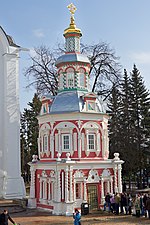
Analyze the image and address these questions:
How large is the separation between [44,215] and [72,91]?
8805 mm

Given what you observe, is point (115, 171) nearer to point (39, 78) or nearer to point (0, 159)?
point (0, 159)

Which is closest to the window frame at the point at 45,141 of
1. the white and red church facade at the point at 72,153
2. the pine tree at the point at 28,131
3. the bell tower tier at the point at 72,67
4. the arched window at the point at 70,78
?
the white and red church facade at the point at 72,153

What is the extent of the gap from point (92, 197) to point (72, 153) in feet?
Answer: 10.4

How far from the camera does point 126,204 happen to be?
21.3m

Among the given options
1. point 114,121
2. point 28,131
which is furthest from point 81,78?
point 28,131

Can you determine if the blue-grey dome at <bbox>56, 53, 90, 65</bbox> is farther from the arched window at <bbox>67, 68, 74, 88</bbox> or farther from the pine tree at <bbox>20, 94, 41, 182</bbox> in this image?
the pine tree at <bbox>20, 94, 41, 182</bbox>

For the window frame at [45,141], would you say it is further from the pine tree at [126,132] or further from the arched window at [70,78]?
the pine tree at [126,132]

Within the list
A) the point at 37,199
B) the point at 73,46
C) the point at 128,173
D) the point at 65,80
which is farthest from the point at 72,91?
Result: the point at 128,173

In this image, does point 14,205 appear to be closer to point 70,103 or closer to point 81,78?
point 70,103

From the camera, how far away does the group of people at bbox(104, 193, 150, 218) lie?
2017 cm

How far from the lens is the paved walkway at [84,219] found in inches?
741

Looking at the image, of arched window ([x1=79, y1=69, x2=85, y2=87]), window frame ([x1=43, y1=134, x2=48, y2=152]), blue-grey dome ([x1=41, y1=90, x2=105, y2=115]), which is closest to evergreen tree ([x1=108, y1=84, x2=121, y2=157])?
arched window ([x1=79, y1=69, x2=85, y2=87])

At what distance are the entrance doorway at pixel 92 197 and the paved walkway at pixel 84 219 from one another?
1.24 meters

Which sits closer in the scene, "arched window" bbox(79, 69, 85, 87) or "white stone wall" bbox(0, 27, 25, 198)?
"arched window" bbox(79, 69, 85, 87)
